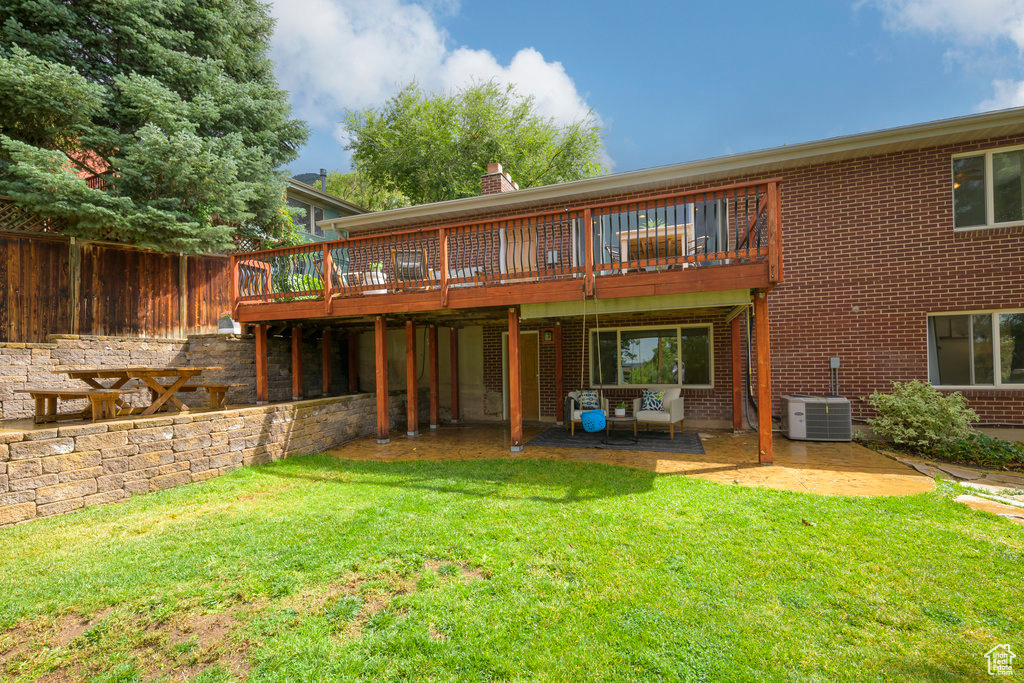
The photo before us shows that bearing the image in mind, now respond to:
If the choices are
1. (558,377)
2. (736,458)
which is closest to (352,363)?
(558,377)

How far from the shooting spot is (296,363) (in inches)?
388

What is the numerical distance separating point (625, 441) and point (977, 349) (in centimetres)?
616

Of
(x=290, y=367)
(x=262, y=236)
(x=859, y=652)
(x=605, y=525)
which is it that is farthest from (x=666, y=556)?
(x=262, y=236)

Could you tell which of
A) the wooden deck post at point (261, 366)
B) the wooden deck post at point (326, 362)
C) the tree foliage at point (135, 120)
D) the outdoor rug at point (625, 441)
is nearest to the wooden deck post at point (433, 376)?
the outdoor rug at point (625, 441)

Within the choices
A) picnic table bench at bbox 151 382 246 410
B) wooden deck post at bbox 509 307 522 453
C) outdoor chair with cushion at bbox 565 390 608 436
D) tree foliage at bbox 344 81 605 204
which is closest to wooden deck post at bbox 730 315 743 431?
outdoor chair with cushion at bbox 565 390 608 436

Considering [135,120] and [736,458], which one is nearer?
[736,458]

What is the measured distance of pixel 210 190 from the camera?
31.9ft

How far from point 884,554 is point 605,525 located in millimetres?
2079

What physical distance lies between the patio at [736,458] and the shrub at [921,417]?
1.87ft

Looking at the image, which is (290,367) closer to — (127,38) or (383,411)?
(383,411)

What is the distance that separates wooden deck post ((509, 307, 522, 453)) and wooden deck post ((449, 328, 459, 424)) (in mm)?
3515

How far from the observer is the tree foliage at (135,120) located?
26.6 feet

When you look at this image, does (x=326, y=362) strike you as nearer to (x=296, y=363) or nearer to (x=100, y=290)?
(x=296, y=363)

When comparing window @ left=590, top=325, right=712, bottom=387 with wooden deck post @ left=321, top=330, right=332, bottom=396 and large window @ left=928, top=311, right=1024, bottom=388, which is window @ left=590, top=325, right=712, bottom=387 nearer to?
large window @ left=928, top=311, right=1024, bottom=388
